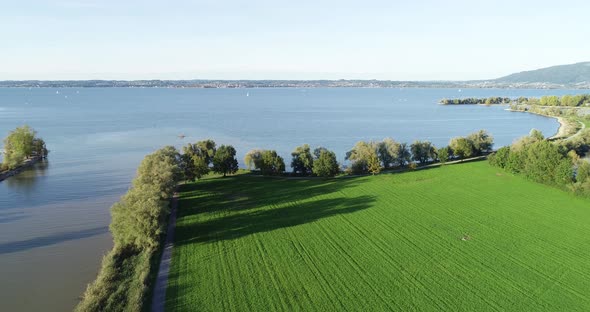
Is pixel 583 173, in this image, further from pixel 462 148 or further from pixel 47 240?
pixel 47 240

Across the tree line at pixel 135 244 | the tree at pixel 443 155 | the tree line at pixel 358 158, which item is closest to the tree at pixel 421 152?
the tree line at pixel 358 158

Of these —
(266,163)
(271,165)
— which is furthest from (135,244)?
(271,165)

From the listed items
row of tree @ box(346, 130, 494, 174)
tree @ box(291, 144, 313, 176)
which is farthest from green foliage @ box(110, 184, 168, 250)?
row of tree @ box(346, 130, 494, 174)

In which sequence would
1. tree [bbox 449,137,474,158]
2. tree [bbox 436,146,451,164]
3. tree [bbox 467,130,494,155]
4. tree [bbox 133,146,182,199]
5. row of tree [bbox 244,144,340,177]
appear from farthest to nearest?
tree [bbox 467,130,494,155], tree [bbox 449,137,474,158], tree [bbox 436,146,451,164], row of tree [bbox 244,144,340,177], tree [bbox 133,146,182,199]

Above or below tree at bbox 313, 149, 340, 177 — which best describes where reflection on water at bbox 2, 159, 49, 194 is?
below

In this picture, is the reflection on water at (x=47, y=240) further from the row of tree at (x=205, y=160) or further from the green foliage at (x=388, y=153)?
the green foliage at (x=388, y=153)

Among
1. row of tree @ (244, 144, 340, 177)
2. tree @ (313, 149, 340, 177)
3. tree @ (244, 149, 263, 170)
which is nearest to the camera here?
tree @ (313, 149, 340, 177)

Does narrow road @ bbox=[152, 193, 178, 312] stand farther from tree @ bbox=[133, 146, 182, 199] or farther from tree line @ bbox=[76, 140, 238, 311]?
tree @ bbox=[133, 146, 182, 199]

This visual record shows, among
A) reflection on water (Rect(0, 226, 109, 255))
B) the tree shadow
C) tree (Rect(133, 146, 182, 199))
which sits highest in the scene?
tree (Rect(133, 146, 182, 199))
